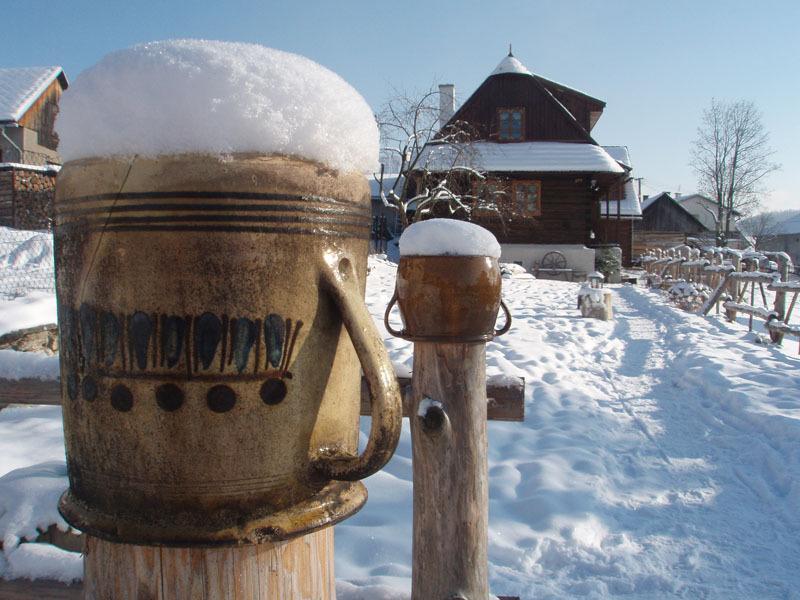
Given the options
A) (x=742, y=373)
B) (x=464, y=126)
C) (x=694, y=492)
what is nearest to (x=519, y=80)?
(x=464, y=126)

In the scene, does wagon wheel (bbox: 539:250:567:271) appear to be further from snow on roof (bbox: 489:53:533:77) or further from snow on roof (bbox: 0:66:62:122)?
snow on roof (bbox: 0:66:62:122)

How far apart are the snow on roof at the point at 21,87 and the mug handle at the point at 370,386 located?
89.2 feet

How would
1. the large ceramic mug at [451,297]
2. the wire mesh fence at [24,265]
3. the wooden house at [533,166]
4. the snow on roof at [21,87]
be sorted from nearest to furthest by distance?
the large ceramic mug at [451,297] < the wire mesh fence at [24,265] < the wooden house at [533,166] < the snow on roof at [21,87]

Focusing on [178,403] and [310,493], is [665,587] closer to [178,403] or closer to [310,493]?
[310,493]

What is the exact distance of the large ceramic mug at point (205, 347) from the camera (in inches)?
32.8

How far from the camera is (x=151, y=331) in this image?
0.83m

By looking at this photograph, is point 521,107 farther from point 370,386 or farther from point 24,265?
point 370,386

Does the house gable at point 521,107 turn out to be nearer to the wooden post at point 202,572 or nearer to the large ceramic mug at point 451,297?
the large ceramic mug at point 451,297

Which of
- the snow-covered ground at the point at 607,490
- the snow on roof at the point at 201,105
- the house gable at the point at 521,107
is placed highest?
the house gable at the point at 521,107

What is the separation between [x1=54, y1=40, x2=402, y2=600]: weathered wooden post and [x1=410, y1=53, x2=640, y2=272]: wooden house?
19.8m

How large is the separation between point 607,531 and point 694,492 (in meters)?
0.87

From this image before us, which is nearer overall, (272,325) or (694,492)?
(272,325)

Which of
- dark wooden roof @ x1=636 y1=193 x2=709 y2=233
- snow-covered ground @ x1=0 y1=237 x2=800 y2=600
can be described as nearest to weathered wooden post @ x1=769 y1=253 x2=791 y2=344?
snow-covered ground @ x1=0 y1=237 x2=800 y2=600

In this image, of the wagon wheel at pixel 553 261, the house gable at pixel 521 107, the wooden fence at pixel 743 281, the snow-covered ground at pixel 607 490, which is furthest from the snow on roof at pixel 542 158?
the snow-covered ground at pixel 607 490
